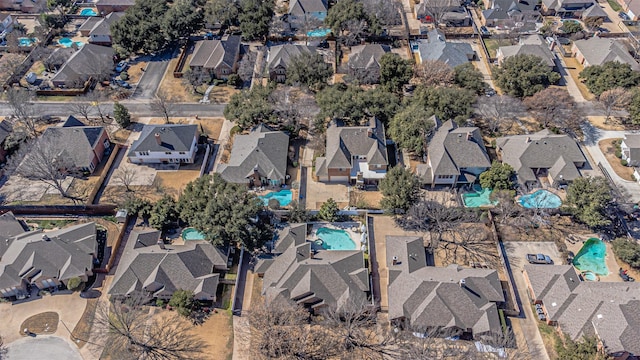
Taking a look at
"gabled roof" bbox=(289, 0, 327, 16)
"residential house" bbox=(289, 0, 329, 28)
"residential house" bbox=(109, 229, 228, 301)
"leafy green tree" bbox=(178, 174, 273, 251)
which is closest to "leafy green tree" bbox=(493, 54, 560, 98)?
"residential house" bbox=(289, 0, 329, 28)

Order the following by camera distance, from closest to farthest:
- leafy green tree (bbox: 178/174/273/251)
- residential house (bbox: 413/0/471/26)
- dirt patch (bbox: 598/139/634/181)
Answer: leafy green tree (bbox: 178/174/273/251), dirt patch (bbox: 598/139/634/181), residential house (bbox: 413/0/471/26)

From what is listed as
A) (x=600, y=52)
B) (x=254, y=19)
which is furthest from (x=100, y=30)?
(x=600, y=52)

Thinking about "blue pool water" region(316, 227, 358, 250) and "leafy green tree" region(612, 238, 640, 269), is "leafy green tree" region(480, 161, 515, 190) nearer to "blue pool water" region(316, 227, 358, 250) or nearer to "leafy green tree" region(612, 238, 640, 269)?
"leafy green tree" region(612, 238, 640, 269)

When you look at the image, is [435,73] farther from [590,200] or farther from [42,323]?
[42,323]

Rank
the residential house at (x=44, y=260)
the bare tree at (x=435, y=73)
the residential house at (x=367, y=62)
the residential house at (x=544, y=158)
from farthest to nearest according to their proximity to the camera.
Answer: the residential house at (x=367, y=62), the bare tree at (x=435, y=73), the residential house at (x=544, y=158), the residential house at (x=44, y=260)

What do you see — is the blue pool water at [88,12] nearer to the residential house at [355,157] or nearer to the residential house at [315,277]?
the residential house at [355,157]

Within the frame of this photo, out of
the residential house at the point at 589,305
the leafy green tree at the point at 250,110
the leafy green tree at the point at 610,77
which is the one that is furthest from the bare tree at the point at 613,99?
the leafy green tree at the point at 250,110

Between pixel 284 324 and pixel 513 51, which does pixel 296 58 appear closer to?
pixel 513 51
